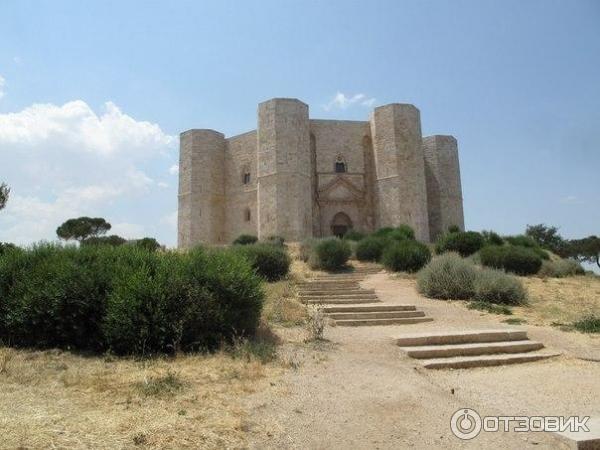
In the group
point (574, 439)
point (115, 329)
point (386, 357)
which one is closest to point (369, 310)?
point (386, 357)

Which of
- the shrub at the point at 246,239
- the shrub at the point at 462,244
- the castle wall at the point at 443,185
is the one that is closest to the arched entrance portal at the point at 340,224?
the shrub at the point at 246,239

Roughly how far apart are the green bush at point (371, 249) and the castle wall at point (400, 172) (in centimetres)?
806

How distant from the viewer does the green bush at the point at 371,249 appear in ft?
57.0

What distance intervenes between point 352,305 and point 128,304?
500 cm

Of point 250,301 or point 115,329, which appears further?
point 250,301

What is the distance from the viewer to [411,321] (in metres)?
7.89

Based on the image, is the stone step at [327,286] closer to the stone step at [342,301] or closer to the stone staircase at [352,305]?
the stone staircase at [352,305]

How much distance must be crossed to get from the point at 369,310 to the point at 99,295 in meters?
4.90

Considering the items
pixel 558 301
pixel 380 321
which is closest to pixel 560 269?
pixel 558 301

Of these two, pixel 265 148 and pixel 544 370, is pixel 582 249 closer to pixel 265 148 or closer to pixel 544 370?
pixel 265 148

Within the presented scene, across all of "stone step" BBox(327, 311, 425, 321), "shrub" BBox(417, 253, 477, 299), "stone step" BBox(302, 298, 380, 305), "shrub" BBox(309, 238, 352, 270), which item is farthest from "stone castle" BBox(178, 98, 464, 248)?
"stone step" BBox(327, 311, 425, 321)

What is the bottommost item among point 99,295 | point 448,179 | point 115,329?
point 115,329

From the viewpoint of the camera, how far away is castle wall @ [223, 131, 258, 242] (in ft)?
91.4

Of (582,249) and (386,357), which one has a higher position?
(582,249)
